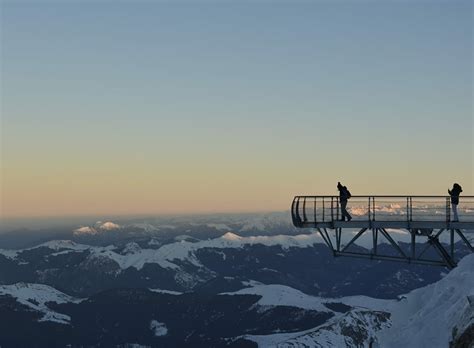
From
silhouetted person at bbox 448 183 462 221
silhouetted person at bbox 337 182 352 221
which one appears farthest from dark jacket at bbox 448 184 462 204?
silhouetted person at bbox 337 182 352 221

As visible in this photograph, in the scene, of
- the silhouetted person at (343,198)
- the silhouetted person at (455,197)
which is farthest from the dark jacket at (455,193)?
the silhouetted person at (343,198)

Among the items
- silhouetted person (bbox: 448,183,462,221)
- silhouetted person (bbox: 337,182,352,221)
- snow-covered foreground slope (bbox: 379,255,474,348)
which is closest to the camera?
snow-covered foreground slope (bbox: 379,255,474,348)

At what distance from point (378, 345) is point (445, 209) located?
12694 mm

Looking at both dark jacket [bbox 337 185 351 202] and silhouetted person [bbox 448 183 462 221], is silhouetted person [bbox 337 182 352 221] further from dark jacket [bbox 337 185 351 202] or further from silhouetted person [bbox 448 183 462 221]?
silhouetted person [bbox 448 183 462 221]

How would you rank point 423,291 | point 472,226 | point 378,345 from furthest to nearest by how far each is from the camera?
point 472,226, point 423,291, point 378,345

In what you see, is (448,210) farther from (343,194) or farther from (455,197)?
(343,194)

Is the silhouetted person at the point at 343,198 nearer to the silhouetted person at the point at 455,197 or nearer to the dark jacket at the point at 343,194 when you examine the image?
the dark jacket at the point at 343,194

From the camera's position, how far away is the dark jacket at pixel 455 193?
4156 cm

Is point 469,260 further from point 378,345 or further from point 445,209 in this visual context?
point 445,209

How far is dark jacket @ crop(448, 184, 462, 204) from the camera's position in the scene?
136 ft

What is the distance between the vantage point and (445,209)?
4250 centimetres

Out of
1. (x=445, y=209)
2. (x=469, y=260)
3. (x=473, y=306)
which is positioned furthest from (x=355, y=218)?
(x=473, y=306)

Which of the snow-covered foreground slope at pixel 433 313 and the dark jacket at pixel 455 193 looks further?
the dark jacket at pixel 455 193

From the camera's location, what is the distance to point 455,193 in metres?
41.9
